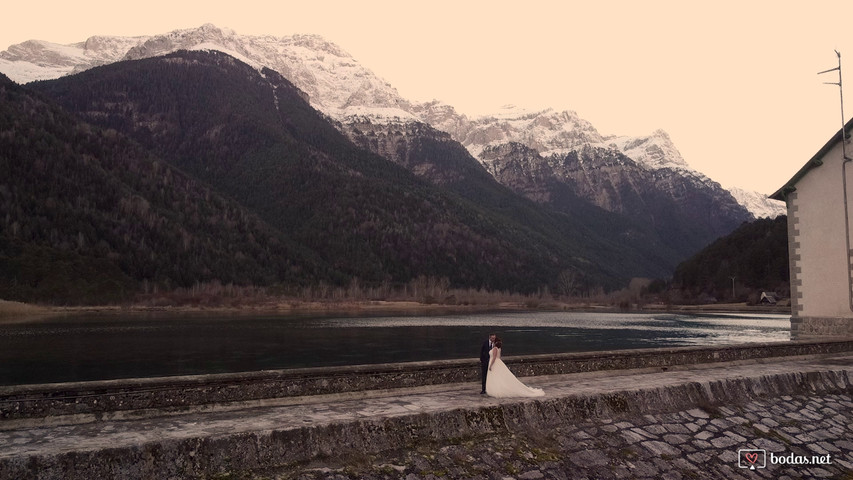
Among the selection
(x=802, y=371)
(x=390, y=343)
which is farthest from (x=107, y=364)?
(x=802, y=371)

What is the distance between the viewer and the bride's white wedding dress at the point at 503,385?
16.6 m

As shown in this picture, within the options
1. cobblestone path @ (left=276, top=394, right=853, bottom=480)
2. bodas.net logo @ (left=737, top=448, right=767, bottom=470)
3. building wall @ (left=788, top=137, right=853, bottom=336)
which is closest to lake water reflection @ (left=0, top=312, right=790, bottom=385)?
building wall @ (left=788, top=137, right=853, bottom=336)

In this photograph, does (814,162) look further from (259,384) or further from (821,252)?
(259,384)

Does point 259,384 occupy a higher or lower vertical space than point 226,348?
higher

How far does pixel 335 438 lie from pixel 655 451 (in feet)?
26.9

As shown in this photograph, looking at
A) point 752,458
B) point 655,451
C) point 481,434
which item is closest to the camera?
point 481,434

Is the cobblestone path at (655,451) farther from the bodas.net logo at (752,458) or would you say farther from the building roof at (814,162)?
the building roof at (814,162)

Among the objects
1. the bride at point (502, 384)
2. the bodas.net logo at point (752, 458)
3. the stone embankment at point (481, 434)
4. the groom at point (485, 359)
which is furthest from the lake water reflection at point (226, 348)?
the bodas.net logo at point (752, 458)

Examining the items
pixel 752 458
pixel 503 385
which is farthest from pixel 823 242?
pixel 503 385

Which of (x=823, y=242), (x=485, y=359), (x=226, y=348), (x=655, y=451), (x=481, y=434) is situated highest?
(x=823, y=242)

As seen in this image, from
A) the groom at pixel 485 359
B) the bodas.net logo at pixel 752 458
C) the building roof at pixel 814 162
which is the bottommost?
the bodas.net logo at pixel 752 458

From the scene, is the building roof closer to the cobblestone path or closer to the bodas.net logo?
the cobblestone path

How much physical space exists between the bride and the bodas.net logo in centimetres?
542

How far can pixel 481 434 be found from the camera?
14.3m
